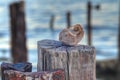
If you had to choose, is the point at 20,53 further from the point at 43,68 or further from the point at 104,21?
the point at 104,21

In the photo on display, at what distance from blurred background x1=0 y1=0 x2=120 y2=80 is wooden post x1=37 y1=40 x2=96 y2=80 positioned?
276 inches

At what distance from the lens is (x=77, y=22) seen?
33375mm

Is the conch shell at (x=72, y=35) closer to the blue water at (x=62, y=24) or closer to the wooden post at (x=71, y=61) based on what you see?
the wooden post at (x=71, y=61)

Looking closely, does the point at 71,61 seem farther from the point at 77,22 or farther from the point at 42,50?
the point at 77,22

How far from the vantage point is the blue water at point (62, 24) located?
20931 millimetres

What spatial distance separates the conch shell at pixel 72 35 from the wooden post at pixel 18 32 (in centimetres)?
668

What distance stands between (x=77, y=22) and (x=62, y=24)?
2.50 m

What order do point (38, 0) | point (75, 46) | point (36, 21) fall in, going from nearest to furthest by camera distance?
1. point (75, 46)
2. point (36, 21)
3. point (38, 0)

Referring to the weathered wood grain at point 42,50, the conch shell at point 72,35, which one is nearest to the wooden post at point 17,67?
the weathered wood grain at point 42,50

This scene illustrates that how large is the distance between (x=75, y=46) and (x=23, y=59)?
6961 mm

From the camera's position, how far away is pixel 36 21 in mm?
34125

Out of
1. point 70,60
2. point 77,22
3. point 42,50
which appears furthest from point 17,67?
point 77,22

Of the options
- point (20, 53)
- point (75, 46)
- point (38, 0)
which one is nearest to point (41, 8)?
point (38, 0)

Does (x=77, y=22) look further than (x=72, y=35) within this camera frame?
Yes
